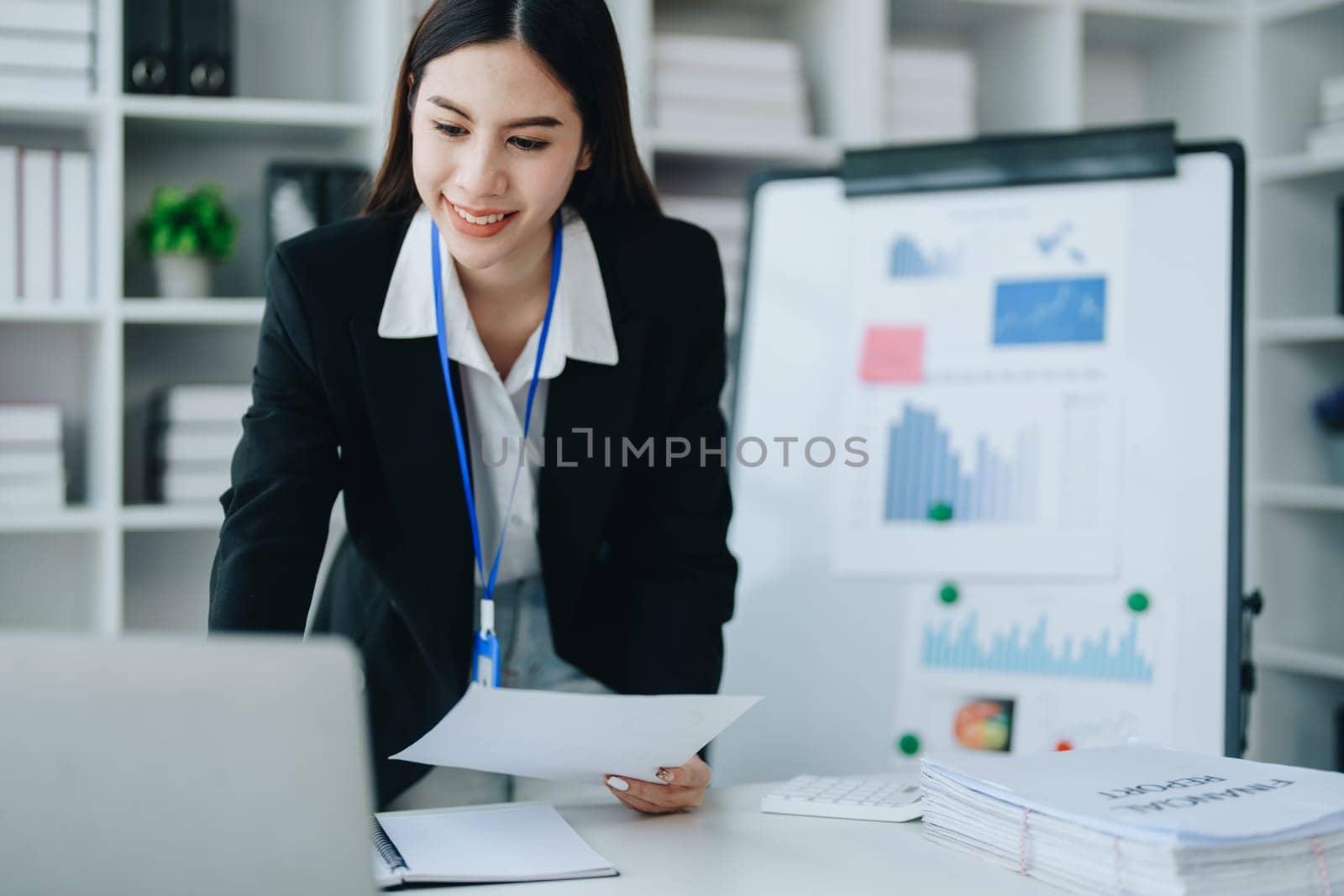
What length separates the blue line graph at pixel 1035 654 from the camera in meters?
1.75

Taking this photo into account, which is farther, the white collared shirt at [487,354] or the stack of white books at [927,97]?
the stack of white books at [927,97]

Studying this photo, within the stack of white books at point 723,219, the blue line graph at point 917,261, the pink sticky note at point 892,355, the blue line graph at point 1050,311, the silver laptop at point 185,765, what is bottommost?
the silver laptop at point 185,765

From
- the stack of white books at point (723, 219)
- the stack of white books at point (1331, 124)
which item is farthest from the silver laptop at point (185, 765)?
the stack of white books at point (1331, 124)

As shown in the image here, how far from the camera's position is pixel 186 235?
229 cm

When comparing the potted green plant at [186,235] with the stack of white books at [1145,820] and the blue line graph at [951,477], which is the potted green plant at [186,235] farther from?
the stack of white books at [1145,820]

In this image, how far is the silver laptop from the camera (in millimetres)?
566

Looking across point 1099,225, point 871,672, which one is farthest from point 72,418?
point 1099,225

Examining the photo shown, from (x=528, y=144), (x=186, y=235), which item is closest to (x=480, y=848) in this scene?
(x=528, y=144)

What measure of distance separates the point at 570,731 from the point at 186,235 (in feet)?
5.46

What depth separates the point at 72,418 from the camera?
2.47 metres

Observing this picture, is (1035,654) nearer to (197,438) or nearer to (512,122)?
(512,122)

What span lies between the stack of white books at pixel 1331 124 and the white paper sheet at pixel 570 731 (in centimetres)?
236

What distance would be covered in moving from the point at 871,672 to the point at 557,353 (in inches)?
30.7

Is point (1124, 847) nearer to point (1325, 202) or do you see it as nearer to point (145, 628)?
point (145, 628)
